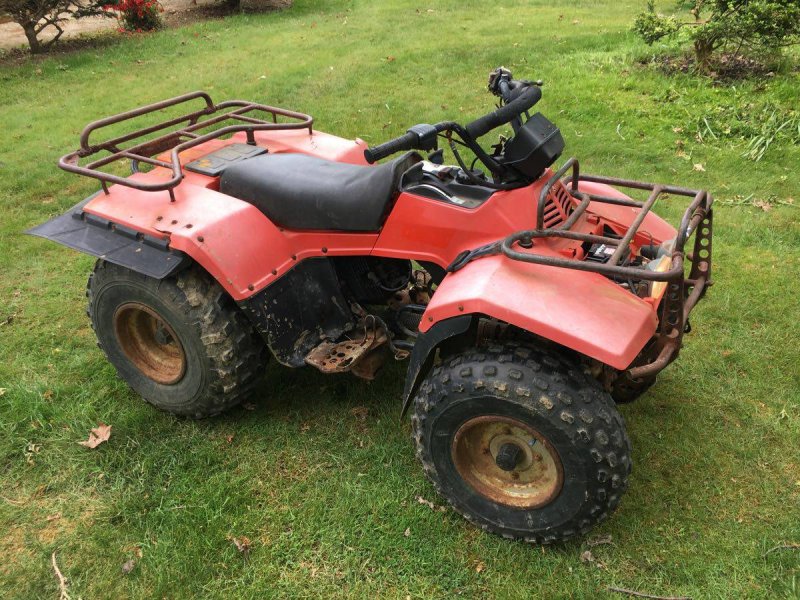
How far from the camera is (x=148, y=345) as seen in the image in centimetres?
352

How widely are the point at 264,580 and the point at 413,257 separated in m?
1.50

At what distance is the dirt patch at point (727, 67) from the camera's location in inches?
291

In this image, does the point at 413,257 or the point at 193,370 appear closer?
the point at 413,257

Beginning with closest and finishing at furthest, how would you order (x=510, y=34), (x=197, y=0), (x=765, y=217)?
(x=765, y=217) → (x=510, y=34) → (x=197, y=0)

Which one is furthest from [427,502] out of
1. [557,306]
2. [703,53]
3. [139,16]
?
[139,16]

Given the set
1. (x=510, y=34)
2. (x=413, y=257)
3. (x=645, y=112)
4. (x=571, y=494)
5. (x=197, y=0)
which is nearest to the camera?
(x=571, y=494)

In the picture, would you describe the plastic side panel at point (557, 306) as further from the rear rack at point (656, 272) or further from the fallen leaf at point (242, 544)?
the fallen leaf at point (242, 544)

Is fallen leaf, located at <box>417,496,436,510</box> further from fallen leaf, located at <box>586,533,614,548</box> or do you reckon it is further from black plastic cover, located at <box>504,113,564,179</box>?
black plastic cover, located at <box>504,113,564,179</box>

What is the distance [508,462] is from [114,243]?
207 centimetres

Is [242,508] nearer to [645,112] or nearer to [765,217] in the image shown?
[765,217]

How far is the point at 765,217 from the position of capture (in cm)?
510

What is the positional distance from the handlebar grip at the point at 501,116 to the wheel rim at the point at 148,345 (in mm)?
1842

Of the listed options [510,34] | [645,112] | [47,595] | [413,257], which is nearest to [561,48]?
[510,34]

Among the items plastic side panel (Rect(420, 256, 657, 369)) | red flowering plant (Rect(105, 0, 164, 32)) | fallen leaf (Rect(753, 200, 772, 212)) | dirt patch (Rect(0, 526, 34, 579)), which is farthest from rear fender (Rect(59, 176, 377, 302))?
red flowering plant (Rect(105, 0, 164, 32))
